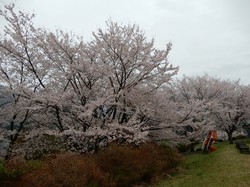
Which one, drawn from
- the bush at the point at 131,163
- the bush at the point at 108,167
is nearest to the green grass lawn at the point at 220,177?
the bush at the point at 131,163

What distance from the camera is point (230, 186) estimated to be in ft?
37.1

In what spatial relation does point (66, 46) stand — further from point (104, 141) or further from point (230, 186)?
point (230, 186)

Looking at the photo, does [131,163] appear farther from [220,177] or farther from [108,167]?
[220,177]

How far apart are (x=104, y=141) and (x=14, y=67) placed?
7.13 m

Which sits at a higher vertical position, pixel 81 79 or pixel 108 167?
pixel 81 79

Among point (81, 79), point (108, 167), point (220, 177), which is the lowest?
point (220, 177)

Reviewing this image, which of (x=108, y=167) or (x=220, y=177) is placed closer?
(x=108, y=167)

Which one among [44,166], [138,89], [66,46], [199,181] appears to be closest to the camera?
[44,166]

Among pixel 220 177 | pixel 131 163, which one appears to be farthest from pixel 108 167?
pixel 220 177

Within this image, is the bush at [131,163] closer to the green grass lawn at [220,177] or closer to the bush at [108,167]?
the bush at [108,167]

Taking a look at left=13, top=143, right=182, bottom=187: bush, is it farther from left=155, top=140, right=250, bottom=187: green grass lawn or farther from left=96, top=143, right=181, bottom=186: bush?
left=155, top=140, right=250, bottom=187: green grass lawn

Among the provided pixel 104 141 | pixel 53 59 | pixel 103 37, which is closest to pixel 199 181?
pixel 104 141

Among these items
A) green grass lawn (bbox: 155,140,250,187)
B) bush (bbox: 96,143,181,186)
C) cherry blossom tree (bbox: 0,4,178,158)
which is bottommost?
green grass lawn (bbox: 155,140,250,187)

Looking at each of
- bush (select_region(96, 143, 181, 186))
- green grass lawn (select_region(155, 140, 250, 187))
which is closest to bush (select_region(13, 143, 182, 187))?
bush (select_region(96, 143, 181, 186))
